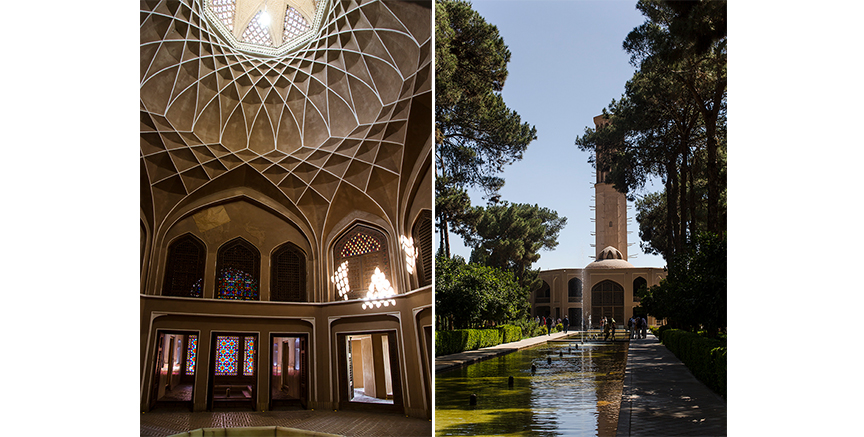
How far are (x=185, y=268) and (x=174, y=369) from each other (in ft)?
3.47

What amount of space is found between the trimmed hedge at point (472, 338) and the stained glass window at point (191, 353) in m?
5.05

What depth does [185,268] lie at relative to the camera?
5664 millimetres

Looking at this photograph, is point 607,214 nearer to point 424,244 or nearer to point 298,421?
point 424,244

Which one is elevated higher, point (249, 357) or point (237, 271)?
point (237, 271)

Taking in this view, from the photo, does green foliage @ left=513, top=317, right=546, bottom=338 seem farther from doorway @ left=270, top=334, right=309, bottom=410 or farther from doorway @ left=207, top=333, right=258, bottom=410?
doorway @ left=207, top=333, right=258, bottom=410

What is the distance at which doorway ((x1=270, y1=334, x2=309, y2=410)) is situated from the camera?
5.60m

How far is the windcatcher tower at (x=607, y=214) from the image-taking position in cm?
696

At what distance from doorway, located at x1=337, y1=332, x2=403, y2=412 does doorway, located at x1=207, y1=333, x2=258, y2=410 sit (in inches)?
37.0

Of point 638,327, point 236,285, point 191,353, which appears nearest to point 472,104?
point 236,285

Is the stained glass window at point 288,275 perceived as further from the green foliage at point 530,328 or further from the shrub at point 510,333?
the green foliage at point 530,328

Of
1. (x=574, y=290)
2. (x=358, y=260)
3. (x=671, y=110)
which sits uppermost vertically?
(x=671, y=110)

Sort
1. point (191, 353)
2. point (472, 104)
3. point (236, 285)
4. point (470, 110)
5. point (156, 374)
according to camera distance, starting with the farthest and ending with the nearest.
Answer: point (470, 110) < point (472, 104) < point (236, 285) < point (191, 353) < point (156, 374)
